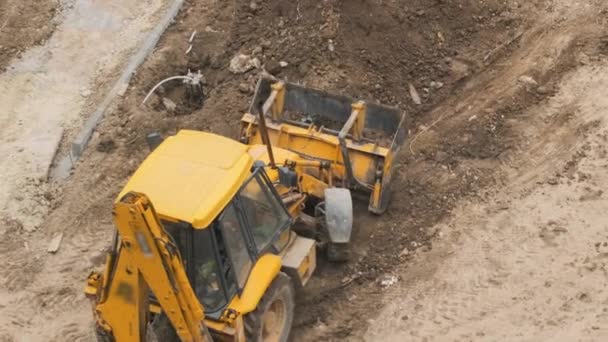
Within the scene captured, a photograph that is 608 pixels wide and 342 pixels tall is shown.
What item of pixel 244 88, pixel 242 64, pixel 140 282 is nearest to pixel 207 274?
pixel 140 282

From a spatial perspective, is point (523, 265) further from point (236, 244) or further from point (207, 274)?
point (207, 274)

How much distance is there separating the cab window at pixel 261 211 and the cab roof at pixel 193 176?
20cm

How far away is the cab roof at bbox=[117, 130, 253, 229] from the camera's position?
21.6 ft

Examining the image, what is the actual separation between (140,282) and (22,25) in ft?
28.9

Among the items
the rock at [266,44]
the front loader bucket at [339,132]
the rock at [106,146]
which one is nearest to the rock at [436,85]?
the front loader bucket at [339,132]

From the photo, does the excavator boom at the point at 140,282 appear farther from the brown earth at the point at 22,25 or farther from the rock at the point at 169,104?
the brown earth at the point at 22,25

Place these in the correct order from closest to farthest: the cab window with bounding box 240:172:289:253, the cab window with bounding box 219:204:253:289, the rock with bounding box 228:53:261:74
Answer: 1. the cab window with bounding box 219:204:253:289
2. the cab window with bounding box 240:172:289:253
3. the rock with bounding box 228:53:261:74

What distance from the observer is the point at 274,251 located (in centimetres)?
798

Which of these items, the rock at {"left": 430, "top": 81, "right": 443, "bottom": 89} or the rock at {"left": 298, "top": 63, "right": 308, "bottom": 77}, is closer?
the rock at {"left": 298, "top": 63, "right": 308, "bottom": 77}

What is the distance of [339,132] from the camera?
9539mm

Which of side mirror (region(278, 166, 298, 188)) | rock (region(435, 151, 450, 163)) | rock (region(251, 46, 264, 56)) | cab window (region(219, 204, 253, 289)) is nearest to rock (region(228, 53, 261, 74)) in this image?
rock (region(251, 46, 264, 56))

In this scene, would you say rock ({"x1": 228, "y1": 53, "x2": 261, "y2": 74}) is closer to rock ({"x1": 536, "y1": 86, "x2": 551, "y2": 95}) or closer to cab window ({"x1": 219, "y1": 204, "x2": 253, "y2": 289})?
rock ({"x1": 536, "y1": 86, "x2": 551, "y2": 95})

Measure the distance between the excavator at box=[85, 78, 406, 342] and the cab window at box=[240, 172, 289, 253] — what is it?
1cm

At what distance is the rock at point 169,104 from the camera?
38.9ft
